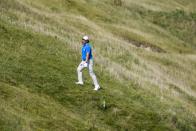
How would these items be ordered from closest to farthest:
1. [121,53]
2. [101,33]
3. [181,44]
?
[121,53] → [101,33] → [181,44]

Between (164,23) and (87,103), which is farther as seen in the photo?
(164,23)

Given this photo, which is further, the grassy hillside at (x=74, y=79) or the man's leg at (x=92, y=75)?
the man's leg at (x=92, y=75)

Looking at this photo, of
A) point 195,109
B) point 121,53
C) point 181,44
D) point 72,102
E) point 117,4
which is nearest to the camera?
point 72,102

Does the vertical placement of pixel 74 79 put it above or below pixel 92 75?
below

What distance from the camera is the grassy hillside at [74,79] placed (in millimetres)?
28047

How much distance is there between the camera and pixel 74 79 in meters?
34.7

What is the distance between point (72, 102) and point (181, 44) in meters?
48.4

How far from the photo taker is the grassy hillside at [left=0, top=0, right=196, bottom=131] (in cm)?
2805

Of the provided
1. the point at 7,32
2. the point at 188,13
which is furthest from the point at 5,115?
the point at 188,13

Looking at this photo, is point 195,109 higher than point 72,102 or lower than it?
lower

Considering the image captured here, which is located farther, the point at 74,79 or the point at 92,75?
the point at 74,79

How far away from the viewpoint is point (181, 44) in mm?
77312

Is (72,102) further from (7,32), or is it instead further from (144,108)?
(7,32)

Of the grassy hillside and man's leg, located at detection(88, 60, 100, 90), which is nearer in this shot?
the grassy hillside
